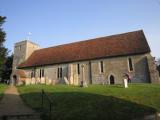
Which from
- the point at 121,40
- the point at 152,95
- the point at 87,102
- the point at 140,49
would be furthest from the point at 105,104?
the point at 121,40

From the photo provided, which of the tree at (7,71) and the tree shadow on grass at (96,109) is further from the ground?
the tree at (7,71)

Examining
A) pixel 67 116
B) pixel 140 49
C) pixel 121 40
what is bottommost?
pixel 67 116

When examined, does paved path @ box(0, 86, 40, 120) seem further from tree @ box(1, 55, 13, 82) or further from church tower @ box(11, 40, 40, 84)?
tree @ box(1, 55, 13, 82)

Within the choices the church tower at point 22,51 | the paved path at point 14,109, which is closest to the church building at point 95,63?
the church tower at point 22,51

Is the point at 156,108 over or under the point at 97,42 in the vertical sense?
under

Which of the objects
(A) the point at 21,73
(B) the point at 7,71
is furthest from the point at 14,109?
(B) the point at 7,71

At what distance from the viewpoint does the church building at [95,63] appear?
2731 cm

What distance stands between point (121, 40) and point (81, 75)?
30.7 ft

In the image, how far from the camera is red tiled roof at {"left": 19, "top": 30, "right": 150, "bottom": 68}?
2933 cm

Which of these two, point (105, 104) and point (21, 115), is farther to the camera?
point (105, 104)

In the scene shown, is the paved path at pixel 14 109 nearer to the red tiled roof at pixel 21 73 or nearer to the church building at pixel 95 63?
the church building at pixel 95 63

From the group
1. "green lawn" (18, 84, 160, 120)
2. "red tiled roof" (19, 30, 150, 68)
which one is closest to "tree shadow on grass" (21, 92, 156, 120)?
"green lawn" (18, 84, 160, 120)

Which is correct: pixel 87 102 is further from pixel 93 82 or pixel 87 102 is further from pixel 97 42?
pixel 97 42

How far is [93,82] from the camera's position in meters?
30.4
